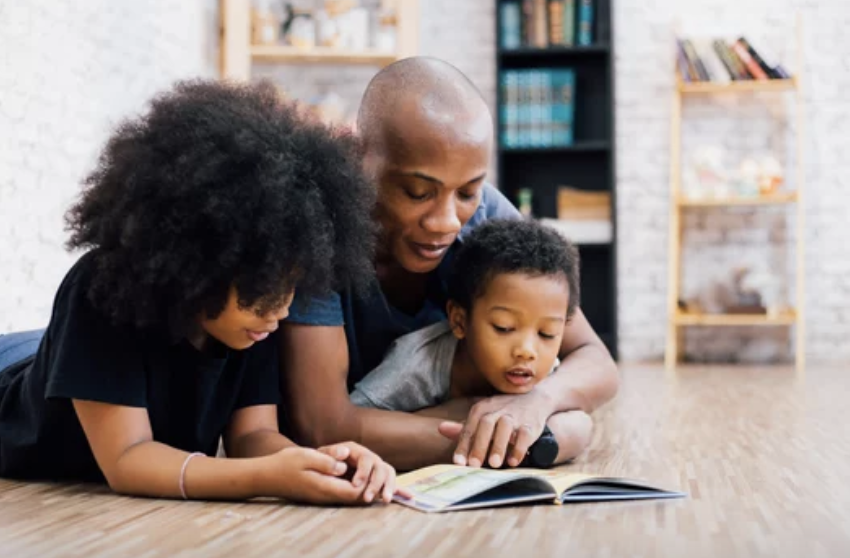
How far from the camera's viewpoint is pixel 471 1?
18.6 feet

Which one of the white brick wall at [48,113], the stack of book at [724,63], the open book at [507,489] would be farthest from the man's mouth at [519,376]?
the stack of book at [724,63]

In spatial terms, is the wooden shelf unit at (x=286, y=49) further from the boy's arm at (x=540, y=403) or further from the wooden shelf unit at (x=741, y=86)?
the boy's arm at (x=540, y=403)

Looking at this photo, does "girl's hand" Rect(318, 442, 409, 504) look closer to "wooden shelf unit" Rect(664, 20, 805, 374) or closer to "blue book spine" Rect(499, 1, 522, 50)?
"wooden shelf unit" Rect(664, 20, 805, 374)

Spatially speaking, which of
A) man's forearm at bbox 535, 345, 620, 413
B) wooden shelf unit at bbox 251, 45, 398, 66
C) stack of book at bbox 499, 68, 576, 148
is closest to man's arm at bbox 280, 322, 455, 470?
man's forearm at bbox 535, 345, 620, 413

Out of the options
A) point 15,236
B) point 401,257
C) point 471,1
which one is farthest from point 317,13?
point 401,257

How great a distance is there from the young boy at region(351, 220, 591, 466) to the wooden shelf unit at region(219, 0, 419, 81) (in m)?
2.53

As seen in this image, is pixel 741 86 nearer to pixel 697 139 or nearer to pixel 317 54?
pixel 697 139

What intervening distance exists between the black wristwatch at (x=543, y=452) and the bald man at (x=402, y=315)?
0.03 metres

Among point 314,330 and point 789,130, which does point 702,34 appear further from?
point 314,330

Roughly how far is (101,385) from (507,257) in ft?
2.52

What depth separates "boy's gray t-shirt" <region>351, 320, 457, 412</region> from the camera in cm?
200

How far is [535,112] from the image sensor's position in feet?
17.6

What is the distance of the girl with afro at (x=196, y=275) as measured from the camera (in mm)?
1449

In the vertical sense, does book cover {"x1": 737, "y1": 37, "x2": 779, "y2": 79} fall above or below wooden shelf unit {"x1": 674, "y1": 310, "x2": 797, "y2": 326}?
above
